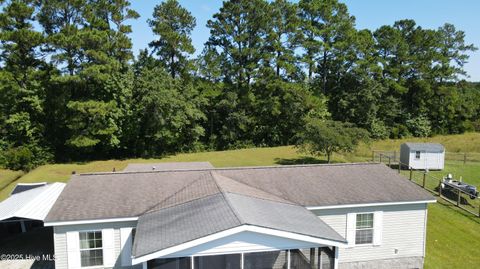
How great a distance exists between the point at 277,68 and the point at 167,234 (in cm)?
3588

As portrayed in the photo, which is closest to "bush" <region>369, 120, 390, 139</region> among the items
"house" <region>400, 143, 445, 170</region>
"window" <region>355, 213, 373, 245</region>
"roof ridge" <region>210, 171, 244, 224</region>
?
"house" <region>400, 143, 445, 170</region>

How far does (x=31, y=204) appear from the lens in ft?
53.0

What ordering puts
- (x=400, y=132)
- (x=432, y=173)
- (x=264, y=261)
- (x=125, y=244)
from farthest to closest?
(x=400, y=132)
(x=432, y=173)
(x=125, y=244)
(x=264, y=261)

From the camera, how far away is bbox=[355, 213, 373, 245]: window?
1462 cm

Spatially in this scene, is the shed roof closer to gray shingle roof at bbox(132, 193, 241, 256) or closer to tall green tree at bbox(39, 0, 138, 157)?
gray shingle roof at bbox(132, 193, 241, 256)

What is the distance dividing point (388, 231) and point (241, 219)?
7.08m

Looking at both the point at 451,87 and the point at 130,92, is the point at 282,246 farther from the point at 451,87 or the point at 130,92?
the point at 451,87

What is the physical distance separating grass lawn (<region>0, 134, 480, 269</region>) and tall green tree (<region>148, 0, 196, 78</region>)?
9936mm

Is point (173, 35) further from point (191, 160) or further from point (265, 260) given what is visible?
point (265, 260)

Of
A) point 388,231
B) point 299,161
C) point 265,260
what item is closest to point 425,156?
point 299,161

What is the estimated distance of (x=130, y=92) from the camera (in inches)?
Result: 1431

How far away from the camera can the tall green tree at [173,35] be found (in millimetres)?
38719

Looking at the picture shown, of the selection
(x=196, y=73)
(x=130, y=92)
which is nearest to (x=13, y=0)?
(x=130, y=92)

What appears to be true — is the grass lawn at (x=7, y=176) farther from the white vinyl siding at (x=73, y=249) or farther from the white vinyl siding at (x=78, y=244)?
the white vinyl siding at (x=73, y=249)
